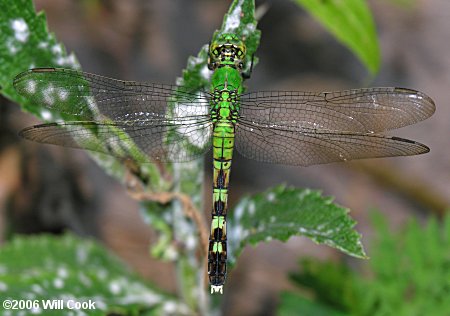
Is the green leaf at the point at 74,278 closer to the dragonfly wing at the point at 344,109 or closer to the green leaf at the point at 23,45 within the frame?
the green leaf at the point at 23,45

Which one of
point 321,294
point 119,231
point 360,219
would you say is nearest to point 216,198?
point 321,294

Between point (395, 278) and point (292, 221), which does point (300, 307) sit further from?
point (292, 221)

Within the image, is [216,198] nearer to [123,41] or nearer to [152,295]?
[152,295]

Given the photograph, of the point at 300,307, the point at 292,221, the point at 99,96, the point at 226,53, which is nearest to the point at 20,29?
the point at 99,96

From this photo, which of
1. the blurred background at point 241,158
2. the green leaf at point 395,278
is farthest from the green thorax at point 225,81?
the blurred background at point 241,158

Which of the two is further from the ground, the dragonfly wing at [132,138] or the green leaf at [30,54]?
the green leaf at [30,54]

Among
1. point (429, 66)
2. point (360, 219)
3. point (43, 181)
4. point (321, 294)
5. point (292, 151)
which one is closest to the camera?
point (292, 151)

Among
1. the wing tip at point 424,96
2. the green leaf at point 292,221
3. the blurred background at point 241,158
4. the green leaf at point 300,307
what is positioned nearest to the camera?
the green leaf at point 292,221

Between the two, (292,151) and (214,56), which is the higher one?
(214,56)
